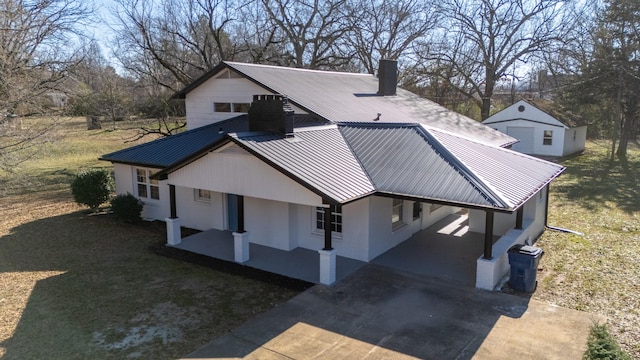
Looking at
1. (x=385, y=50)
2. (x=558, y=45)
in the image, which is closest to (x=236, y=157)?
(x=385, y=50)

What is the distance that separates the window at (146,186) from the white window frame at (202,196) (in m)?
1.83

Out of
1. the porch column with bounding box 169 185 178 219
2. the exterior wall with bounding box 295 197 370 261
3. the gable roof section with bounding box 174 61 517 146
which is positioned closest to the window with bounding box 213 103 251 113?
the gable roof section with bounding box 174 61 517 146

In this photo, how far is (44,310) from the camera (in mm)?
9930

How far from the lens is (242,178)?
11.6 m

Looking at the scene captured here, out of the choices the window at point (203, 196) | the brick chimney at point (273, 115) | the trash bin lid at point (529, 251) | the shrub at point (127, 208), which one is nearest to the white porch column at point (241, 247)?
the brick chimney at point (273, 115)

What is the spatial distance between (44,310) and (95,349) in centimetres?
250

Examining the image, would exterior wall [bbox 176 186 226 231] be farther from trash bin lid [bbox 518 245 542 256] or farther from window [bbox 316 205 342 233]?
trash bin lid [bbox 518 245 542 256]

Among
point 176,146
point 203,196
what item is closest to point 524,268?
point 203,196

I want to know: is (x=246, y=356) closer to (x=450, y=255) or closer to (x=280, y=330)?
(x=280, y=330)

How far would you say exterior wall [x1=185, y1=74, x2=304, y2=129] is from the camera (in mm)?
16609

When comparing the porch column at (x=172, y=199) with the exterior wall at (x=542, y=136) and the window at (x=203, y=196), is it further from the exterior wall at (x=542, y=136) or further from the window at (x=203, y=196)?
the exterior wall at (x=542, y=136)

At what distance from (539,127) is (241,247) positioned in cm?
2837

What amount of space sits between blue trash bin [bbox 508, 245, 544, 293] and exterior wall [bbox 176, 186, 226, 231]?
8.88 metres

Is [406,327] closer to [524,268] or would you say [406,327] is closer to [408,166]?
[524,268]
